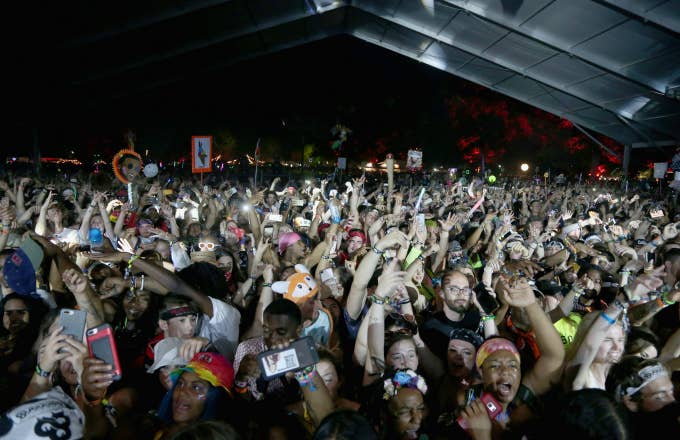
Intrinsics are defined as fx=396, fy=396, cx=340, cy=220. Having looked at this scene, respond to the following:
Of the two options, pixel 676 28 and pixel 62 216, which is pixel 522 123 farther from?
pixel 62 216

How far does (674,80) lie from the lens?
13.6 meters

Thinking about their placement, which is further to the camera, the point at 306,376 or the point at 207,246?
the point at 207,246

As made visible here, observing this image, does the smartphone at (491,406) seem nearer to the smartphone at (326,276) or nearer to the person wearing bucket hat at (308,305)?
the person wearing bucket hat at (308,305)

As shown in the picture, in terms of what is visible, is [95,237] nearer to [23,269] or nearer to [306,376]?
[23,269]

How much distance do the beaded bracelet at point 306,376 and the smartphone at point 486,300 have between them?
7.46 ft

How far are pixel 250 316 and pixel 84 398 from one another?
205 cm

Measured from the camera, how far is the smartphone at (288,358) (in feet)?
6.51

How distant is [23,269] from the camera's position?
11.5 ft

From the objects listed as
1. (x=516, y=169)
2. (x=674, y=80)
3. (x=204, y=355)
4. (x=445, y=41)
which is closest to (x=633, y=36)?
(x=674, y=80)

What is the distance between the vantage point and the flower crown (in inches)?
104

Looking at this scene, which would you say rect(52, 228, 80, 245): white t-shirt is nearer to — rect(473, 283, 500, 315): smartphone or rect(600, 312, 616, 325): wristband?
rect(473, 283, 500, 315): smartphone

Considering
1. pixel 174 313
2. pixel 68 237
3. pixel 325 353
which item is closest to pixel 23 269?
pixel 174 313

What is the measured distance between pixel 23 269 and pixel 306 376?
2.94 metres

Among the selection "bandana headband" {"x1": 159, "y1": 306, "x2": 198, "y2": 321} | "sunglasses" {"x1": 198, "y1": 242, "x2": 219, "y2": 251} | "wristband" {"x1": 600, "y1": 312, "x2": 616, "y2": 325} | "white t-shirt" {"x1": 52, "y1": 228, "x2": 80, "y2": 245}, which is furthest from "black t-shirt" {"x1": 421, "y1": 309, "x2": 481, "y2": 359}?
"white t-shirt" {"x1": 52, "y1": 228, "x2": 80, "y2": 245}
